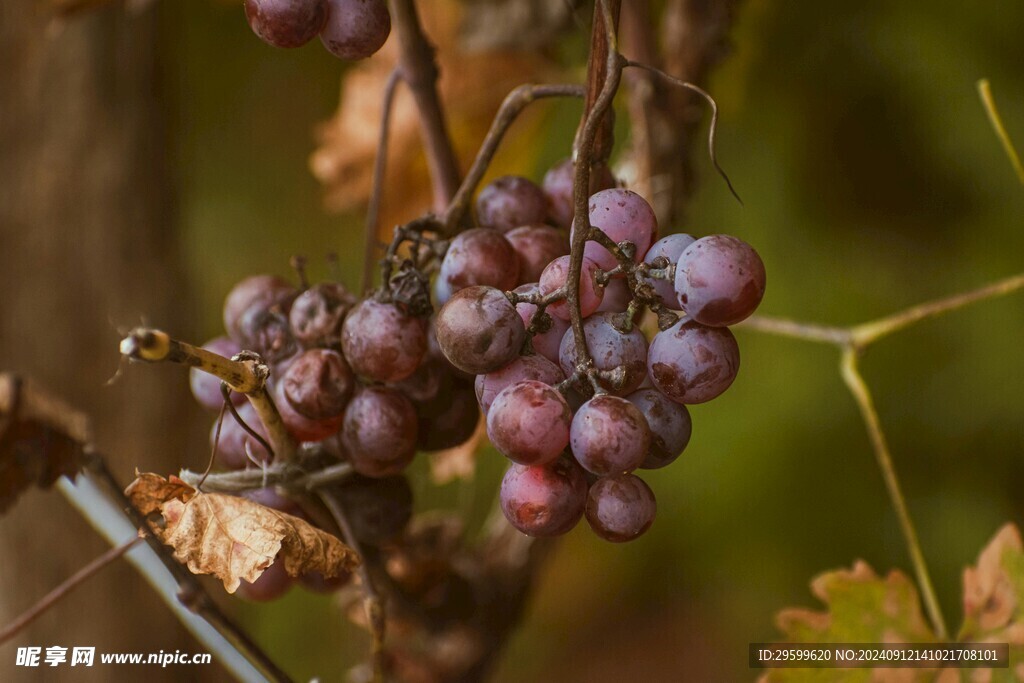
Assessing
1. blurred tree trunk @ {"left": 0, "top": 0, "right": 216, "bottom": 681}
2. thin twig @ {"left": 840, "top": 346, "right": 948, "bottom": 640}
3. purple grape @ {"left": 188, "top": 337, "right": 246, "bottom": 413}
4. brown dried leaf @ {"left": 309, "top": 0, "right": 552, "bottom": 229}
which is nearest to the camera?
purple grape @ {"left": 188, "top": 337, "right": 246, "bottom": 413}

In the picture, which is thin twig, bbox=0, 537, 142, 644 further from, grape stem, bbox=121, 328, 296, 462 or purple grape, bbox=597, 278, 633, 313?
purple grape, bbox=597, 278, 633, 313

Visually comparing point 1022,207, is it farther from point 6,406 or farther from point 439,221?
point 6,406

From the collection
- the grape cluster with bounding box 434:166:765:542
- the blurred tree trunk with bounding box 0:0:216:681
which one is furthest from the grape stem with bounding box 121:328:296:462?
the blurred tree trunk with bounding box 0:0:216:681

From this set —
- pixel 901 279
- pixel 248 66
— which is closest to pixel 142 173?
pixel 248 66

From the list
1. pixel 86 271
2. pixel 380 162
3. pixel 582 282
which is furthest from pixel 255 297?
pixel 86 271

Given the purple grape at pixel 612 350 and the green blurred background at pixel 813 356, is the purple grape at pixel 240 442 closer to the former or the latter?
the purple grape at pixel 612 350
